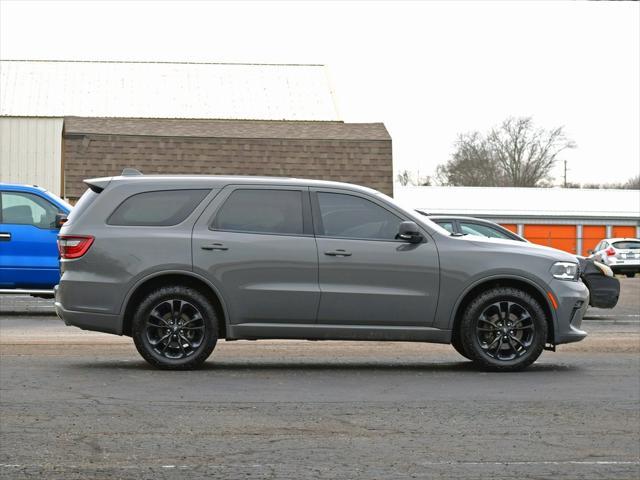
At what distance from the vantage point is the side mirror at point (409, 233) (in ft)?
37.7

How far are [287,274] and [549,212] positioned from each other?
5028 cm

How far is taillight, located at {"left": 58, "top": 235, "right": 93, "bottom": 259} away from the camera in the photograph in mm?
11484

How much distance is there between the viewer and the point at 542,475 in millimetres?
7191

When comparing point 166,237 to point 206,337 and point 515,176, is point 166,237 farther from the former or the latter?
point 515,176

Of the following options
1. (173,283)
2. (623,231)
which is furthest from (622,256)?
(173,283)

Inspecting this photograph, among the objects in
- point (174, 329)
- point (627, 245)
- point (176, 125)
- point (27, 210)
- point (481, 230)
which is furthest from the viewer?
point (627, 245)

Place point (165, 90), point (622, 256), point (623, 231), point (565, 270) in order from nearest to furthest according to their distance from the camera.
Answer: point (565, 270), point (622, 256), point (165, 90), point (623, 231)

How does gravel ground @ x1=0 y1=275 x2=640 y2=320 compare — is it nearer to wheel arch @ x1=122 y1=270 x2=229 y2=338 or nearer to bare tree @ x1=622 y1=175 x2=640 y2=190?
wheel arch @ x1=122 y1=270 x2=229 y2=338

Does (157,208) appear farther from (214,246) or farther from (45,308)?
(45,308)

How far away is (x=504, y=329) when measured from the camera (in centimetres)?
1168

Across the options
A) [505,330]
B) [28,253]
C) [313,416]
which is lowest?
[313,416]

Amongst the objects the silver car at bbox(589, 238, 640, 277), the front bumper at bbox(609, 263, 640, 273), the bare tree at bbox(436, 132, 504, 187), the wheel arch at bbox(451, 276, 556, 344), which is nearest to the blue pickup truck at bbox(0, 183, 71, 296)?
the wheel arch at bbox(451, 276, 556, 344)

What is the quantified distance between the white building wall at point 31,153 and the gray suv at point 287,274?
28.4 meters

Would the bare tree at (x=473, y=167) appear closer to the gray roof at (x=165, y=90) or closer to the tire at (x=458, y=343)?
the gray roof at (x=165, y=90)
